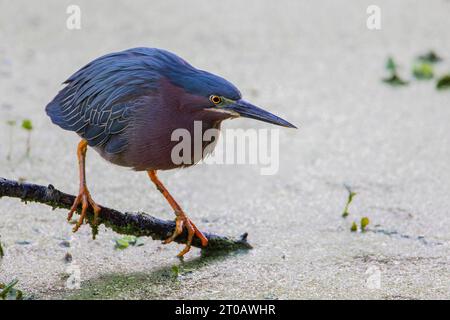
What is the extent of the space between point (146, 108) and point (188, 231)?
1.82ft

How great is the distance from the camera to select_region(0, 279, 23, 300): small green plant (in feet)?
10.2

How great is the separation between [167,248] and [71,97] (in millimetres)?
744

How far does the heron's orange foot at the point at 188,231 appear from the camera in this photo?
3535mm

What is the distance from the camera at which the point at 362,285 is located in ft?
11.1

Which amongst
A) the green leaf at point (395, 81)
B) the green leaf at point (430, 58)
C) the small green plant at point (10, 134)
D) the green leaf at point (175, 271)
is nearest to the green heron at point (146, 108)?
the green leaf at point (175, 271)

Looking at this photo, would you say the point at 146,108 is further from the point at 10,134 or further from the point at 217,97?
the point at 10,134

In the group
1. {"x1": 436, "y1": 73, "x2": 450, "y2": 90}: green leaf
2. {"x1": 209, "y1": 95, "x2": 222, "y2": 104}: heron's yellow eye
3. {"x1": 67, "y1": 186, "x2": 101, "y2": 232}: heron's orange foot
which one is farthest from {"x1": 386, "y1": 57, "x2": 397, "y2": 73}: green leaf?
{"x1": 67, "y1": 186, "x2": 101, "y2": 232}: heron's orange foot

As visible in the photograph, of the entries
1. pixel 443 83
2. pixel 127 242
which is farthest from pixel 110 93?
pixel 443 83

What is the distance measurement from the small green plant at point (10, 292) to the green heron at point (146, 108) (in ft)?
1.31

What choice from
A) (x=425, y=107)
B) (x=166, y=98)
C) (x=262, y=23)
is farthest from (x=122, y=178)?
(x=262, y=23)

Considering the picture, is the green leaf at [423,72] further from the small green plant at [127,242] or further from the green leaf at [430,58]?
the small green plant at [127,242]

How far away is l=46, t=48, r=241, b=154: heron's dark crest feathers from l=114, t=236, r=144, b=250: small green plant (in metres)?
0.41

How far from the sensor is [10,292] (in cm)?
318
